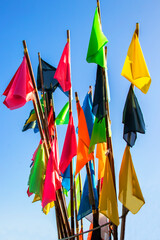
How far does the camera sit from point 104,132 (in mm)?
5812

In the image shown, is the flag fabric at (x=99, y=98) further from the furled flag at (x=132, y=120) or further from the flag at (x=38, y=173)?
the flag at (x=38, y=173)

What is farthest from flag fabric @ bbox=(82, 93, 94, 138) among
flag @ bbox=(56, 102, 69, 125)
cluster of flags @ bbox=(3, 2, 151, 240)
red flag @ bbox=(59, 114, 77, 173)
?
flag @ bbox=(56, 102, 69, 125)

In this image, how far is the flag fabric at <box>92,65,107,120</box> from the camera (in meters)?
5.63

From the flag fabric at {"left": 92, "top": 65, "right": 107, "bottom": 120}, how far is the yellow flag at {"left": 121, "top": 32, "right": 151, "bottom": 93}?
424 millimetres

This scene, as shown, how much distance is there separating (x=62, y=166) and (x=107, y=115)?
1295 millimetres

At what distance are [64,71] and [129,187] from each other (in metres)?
2.56

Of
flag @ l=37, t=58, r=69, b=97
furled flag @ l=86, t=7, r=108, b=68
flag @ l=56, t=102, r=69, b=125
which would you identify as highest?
furled flag @ l=86, t=7, r=108, b=68

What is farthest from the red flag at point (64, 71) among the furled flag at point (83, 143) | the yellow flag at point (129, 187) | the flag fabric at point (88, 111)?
the yellow flag at point (129, 187)

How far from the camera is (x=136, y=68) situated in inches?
221

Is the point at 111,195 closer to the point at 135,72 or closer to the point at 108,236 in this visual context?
the point at 108,236

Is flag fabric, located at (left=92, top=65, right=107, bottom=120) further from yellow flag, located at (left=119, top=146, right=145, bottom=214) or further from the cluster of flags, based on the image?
yellow flag, located at (left=119, top=146, right=145, bottom=214)

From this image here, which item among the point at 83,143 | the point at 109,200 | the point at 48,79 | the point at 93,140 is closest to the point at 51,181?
the point at 83,143

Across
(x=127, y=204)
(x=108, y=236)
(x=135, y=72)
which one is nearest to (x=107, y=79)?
(x=135, y=72)

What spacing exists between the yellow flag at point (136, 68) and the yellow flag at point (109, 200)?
144 centimetres
